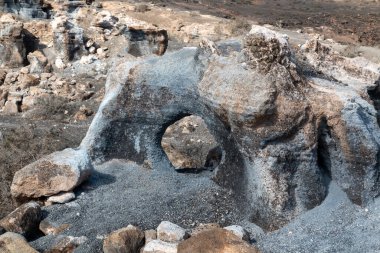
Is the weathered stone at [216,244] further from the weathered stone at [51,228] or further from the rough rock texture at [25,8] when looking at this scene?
the rough rock texture at [25,8]

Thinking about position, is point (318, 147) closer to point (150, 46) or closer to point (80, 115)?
point (80, 115)

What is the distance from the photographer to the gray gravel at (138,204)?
603 centimetres

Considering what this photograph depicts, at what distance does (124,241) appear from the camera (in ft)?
17.8

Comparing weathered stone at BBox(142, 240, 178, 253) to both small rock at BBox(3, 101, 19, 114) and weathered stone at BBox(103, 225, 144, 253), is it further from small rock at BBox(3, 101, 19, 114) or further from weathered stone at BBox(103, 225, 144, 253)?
small rock at BBox(3, 101, 19, 114)

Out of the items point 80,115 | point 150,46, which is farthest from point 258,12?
point 80,115

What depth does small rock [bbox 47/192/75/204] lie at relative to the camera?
6457 millimetres

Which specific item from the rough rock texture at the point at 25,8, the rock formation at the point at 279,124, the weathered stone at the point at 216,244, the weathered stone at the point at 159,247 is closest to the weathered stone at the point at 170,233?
the weathered stone at the point at 159,247

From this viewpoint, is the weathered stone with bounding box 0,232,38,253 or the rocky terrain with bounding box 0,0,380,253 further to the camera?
the rocky terrain with bounding box 0,0,380,253

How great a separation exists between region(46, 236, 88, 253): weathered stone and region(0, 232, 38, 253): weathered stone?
246mm

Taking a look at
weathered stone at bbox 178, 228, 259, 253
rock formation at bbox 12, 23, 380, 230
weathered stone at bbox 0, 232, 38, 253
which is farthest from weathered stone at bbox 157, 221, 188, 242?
weathered stone at bbox 0, 232, 38, 253

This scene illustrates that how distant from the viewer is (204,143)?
1027 centimetres

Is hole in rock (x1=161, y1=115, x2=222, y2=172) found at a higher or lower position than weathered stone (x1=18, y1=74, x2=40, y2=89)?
higher

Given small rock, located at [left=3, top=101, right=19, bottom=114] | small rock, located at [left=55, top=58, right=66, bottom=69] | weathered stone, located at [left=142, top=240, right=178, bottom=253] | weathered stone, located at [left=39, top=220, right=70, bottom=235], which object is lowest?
small rock, located at [left=3, top=101, right=19, bottom=114]

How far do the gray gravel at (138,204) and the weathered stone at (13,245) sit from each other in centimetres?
27
